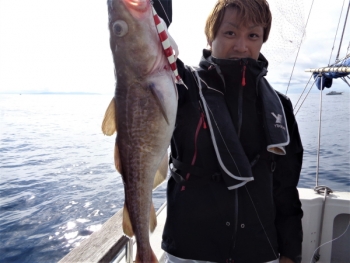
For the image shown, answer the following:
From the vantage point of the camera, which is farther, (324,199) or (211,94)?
(324,199)

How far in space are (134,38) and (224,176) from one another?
93 cm

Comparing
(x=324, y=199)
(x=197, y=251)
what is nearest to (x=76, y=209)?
(x=324, y=199)

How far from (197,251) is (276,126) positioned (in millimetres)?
920

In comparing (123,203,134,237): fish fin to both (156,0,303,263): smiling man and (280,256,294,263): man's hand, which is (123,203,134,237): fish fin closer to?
(156,0,303,263): smiling man

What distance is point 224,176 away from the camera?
1771 mm

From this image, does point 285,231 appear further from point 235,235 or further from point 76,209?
point 76,209

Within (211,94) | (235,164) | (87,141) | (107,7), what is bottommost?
(87,141)

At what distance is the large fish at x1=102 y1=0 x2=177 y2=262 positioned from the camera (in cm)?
136

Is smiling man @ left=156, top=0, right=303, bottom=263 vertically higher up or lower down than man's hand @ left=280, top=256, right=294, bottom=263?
higher up

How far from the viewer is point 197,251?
5.89ft

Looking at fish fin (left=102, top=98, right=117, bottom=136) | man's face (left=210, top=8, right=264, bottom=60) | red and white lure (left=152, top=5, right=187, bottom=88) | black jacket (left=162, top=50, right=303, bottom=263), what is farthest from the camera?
man's face (left=210, top=8, right=264, bottom=60)

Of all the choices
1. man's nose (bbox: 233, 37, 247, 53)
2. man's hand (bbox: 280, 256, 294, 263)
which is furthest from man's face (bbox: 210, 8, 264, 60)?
man's hand (bbox: 280, 256, 294, 263)

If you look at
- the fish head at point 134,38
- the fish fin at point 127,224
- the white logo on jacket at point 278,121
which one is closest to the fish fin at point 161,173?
the fish fin at point 127,224

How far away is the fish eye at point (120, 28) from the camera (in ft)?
4.47
